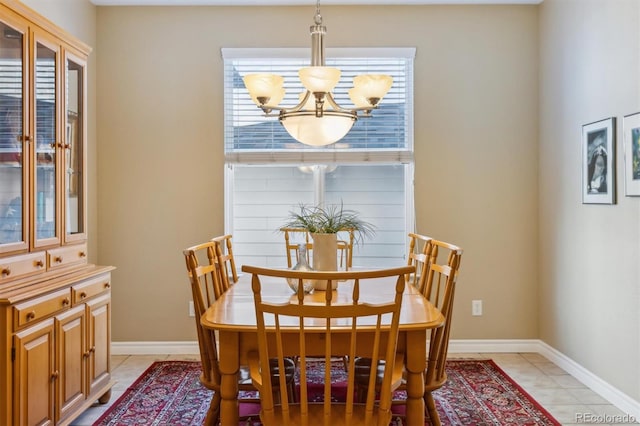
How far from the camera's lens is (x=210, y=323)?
6.52 ft

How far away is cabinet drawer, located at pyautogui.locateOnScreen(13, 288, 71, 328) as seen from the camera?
2.23 meters

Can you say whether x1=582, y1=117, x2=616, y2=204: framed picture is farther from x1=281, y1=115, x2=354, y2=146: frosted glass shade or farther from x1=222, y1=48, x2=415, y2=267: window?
x1=281, y1=115, x2=354, y2=146: frosted glass shade

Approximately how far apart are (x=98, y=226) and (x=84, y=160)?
1233 millimetres

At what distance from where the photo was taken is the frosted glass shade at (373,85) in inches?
101

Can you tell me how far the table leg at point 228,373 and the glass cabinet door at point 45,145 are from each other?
120 centimetres

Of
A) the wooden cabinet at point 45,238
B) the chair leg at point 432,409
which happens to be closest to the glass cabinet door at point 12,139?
the wooden cabinet at point 45,238

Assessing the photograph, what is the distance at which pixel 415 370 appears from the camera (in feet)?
6.63

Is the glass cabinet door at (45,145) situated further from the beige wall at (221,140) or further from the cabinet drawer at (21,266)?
the beige wall at (221,140)

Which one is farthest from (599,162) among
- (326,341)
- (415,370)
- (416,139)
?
(326,341)

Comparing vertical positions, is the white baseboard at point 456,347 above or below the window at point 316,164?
below

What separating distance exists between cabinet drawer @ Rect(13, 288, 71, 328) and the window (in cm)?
179

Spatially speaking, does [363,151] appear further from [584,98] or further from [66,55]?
[66,55]

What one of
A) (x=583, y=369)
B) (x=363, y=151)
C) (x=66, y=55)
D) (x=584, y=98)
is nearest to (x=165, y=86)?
(x=66, y=55)

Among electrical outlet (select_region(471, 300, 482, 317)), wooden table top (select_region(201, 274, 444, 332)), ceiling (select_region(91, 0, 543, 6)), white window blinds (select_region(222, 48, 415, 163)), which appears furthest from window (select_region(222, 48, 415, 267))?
wooden table top (select_region(201, 274, 444, 332))
